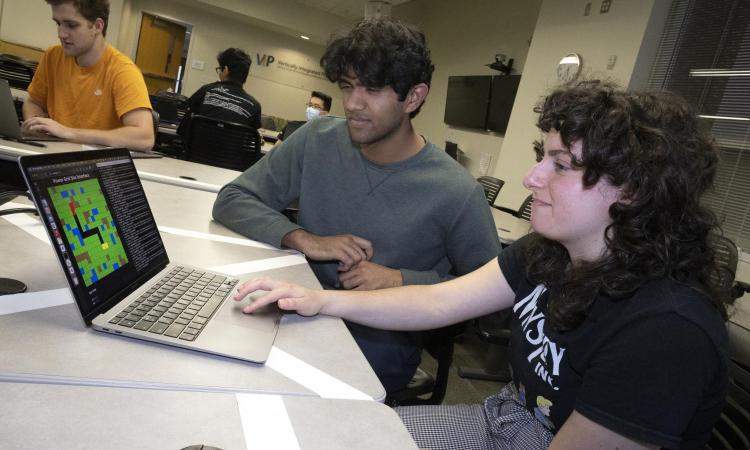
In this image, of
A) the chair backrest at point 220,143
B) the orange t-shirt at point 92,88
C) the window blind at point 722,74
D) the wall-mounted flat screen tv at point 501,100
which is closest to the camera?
the orange t-shirt at point 92,88

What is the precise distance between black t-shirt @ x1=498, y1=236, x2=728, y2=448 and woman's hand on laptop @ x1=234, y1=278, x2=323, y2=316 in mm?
463

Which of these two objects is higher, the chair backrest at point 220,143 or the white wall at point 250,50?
the white wall at point 250,50

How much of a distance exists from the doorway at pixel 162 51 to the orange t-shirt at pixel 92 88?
686cm

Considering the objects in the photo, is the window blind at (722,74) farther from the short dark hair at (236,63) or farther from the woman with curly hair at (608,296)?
the short dark hair at (236,63)

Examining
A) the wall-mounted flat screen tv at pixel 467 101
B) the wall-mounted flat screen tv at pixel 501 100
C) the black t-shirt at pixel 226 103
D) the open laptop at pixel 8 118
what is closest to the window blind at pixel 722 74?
the wall-mounted flat screen tv at pixel 501 100

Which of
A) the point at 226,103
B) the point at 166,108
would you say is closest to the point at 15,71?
the point at 166,108

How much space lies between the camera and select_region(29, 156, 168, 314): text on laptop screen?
0.67 meters

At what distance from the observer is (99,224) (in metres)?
0.78

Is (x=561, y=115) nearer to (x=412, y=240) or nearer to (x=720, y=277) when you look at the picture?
(x=720, y=277)

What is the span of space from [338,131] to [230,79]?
2700 millimetres

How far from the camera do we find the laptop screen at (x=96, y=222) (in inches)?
26.0

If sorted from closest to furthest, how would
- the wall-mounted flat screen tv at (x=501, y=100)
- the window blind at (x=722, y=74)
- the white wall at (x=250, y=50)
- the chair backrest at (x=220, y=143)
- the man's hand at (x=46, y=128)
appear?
the man's hand at (x=46, y=128) → the chair backrest at (x=220, y=143) → the window blind at (x=722, y=74) → the wall-mounted flat screen tv at (x=501, y=100) → the white wall at (x=250, y=50)

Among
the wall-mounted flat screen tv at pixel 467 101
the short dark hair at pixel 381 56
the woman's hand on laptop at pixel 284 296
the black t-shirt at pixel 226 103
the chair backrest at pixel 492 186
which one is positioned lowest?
the woman's hand on laptop at pixel 284 296

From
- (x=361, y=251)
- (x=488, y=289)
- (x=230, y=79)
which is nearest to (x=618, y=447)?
(x=488, y=289)
